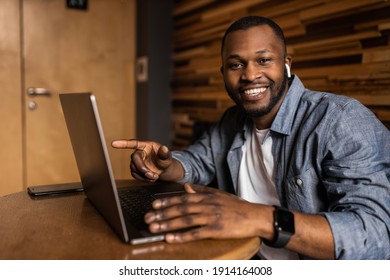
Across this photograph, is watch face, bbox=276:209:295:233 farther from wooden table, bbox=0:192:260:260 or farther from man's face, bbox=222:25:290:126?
man's face, bbox=222:25:290:126

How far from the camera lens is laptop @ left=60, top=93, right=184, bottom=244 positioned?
→ 78cm

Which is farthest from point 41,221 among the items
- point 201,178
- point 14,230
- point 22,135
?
point 22,135

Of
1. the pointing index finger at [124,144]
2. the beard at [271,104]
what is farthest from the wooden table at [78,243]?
the beard at [271,104]

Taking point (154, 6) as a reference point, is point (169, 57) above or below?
below

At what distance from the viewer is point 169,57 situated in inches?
131

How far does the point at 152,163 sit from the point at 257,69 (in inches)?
20.6

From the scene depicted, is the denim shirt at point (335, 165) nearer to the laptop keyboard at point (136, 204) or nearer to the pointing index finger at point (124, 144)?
the pointing index finger at point (124, 144)

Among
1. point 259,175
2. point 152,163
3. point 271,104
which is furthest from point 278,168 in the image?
point 152,163

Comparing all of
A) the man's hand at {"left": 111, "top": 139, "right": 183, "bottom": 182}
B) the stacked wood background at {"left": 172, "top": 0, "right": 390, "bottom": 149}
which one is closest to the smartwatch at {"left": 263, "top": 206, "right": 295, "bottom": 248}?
the man's hand at {"left": 111, "top": 139, "right": 183, "bottom": 182}

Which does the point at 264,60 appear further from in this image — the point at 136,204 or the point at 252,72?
the point at 136,204
